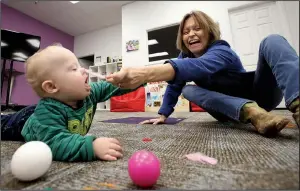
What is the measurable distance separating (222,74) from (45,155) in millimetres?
776

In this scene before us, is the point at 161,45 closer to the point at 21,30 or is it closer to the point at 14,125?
the point at 21,30

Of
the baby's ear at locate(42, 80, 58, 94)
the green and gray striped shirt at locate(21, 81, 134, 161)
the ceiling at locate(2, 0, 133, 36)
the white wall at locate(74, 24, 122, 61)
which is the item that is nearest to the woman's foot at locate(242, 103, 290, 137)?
the green and gray striped shirt at locate(21, 81, 134, 161)

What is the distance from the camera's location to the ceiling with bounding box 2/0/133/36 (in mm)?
3523

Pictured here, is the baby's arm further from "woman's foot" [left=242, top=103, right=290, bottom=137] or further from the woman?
"woman's foot" [left=242, top=103, right=290, bottom=137]

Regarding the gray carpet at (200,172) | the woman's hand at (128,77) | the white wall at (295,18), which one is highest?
the white wall at (295,18)

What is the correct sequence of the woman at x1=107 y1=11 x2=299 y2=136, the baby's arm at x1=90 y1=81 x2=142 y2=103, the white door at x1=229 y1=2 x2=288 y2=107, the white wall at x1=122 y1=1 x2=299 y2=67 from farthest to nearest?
the white wall at x1=122 y1=1 x2=299 y2=67 → the white door at x1=229 y1=2 x2=288 y2=107 → the baby's arm at x1=90 y1=81 x2=142 y2=103 → the woman at x1=107 y1=11 x2=299 y2=136

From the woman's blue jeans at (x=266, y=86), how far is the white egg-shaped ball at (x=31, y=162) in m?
0.55

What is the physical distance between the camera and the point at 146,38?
351 cm

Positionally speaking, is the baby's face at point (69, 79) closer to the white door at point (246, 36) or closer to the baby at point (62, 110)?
the baby at point (62, 110)

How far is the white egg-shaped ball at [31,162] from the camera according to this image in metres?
0.34

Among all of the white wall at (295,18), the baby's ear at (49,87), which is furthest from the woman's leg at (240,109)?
the baby's ear at (49,87)

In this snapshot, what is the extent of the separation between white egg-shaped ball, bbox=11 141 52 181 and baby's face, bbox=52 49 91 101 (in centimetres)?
21

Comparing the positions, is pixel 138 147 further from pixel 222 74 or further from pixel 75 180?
pixel 222 74

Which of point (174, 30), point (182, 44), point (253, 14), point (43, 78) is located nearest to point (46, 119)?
point (43, 78)
